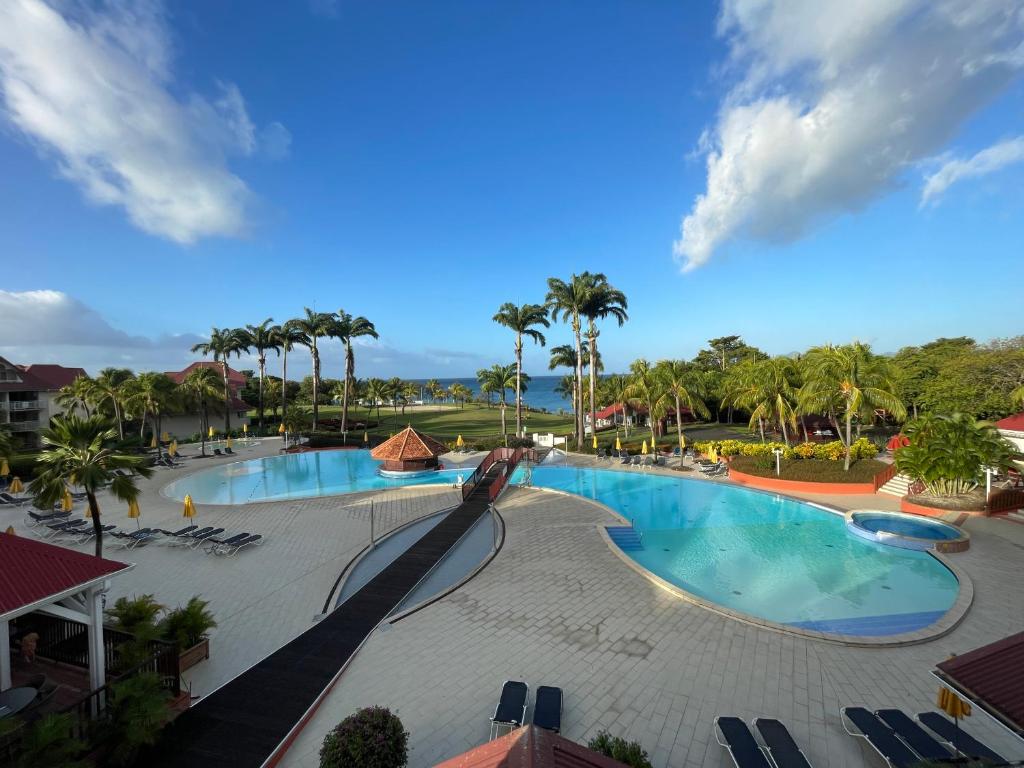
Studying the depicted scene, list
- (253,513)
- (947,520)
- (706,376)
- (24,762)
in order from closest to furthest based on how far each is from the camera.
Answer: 1. (24,762)
2. (947,520)
3. (253,513)
4. (706,376)

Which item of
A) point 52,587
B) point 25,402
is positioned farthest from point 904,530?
point 25,402

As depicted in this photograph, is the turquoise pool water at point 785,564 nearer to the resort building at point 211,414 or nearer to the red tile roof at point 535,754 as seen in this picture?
the red tile roof at point 535,754

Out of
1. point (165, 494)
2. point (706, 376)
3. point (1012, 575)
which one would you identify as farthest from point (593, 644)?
point (706, 376)

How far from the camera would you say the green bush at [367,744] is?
6074 mm

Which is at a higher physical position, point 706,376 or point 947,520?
point 706,376

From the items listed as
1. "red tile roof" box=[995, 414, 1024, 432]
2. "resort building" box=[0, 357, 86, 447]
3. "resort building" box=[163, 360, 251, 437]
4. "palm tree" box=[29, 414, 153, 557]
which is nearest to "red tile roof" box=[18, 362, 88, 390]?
"resort building" box=[0, 357, 86, 447]

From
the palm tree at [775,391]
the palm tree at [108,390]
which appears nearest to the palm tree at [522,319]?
the palm tree at [775,391]

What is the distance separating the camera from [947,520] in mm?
18141

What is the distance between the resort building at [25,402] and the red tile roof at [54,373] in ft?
9.83

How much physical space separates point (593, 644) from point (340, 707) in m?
5.12

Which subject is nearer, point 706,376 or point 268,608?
Result: point 268,608

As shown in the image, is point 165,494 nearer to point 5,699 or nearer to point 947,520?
point 5,699

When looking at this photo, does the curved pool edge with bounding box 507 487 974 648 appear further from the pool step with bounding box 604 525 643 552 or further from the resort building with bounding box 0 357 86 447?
the resort building with bounding box 0 357 86 447

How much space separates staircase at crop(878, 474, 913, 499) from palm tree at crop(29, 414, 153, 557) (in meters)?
29.3
